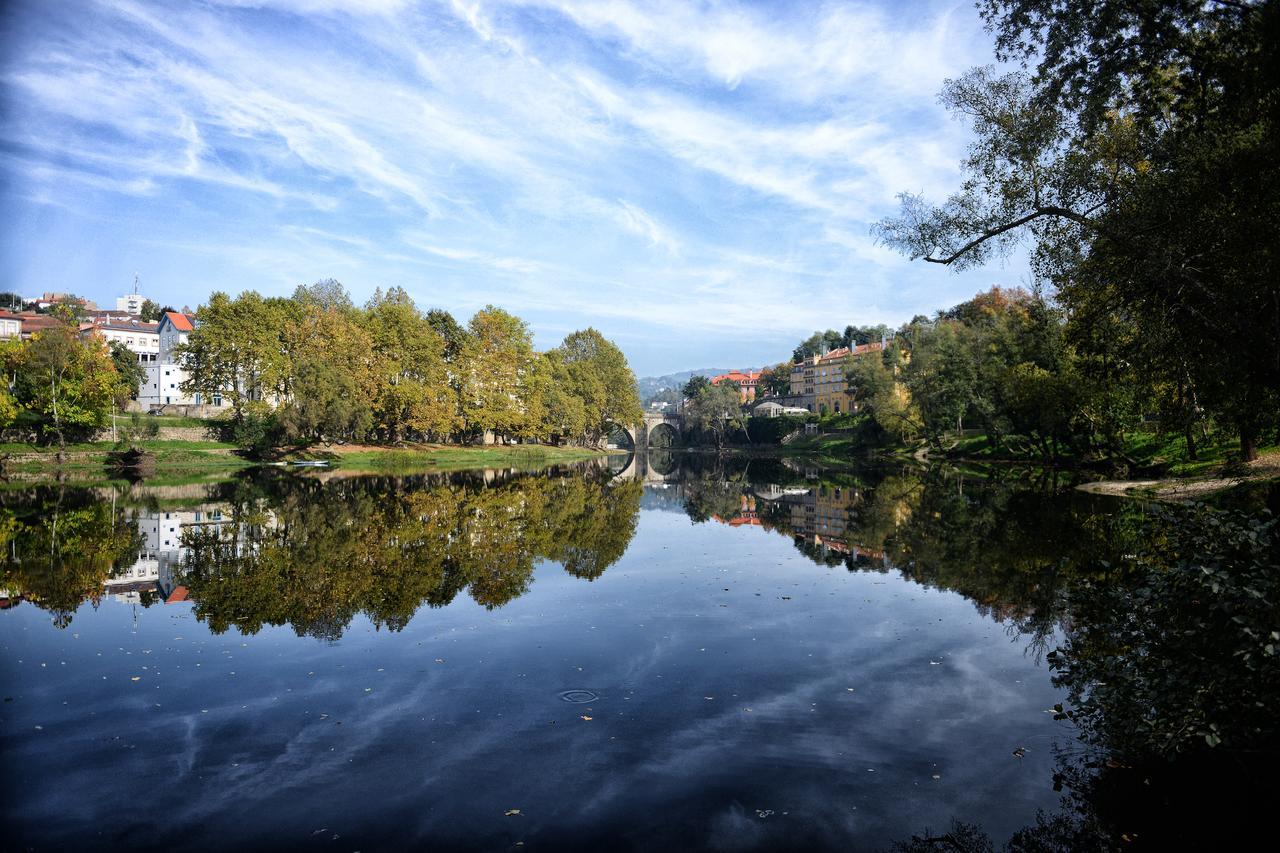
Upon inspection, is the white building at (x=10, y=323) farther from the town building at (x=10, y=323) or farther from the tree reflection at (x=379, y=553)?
the tree reflection at (x=379, y=553)

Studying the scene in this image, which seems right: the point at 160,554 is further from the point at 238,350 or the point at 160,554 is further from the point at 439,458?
the point at 439,458

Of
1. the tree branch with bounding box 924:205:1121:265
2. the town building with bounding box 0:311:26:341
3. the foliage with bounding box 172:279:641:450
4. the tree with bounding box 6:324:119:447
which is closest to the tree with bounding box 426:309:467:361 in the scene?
the foliage with bounding box 172:279:641:450

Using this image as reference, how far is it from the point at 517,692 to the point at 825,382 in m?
169

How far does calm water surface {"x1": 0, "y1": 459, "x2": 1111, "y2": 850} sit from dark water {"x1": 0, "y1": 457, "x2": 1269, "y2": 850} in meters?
0.05

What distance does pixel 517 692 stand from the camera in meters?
11.8

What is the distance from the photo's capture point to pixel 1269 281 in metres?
11.7

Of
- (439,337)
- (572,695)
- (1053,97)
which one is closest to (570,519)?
(572,695)

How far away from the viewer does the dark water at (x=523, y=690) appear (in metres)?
8.00

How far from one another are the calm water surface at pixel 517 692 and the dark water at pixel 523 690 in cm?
5

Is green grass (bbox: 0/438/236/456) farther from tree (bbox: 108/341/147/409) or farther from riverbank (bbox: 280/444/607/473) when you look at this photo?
tree (bbox: 108/341/147/409)

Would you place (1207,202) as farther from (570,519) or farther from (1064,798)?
(570,519)

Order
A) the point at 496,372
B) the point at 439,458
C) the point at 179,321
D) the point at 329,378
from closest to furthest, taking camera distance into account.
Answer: the point at 329,378 → the point at 439,458 → the point at 496,372 → the point at 179,321

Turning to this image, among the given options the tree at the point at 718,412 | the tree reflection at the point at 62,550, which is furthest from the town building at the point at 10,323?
A: the tree at the point at 718,412

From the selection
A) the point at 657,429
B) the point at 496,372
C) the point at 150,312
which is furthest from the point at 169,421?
the point at 657,429
